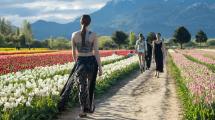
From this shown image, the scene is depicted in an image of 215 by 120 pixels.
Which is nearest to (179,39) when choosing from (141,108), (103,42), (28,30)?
(103,42)

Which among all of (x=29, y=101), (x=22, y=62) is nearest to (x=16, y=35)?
(x=22, y=62)

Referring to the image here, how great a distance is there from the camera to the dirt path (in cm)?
1222

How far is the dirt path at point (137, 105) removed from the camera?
12.2 meters

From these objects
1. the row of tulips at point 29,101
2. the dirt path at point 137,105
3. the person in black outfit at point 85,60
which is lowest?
the dirt path at point 137,105

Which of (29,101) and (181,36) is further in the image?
(181,36)

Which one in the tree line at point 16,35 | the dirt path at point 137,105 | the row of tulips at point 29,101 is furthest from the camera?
the tree line at point 16,35

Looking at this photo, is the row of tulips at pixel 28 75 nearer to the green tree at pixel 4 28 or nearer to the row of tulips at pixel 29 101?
the row of tulips at pixel 29 101

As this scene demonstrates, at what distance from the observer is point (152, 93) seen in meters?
17.6

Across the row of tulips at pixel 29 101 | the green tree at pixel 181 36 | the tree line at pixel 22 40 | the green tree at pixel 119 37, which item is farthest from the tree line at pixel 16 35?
the row of tulips at pixel 29 101

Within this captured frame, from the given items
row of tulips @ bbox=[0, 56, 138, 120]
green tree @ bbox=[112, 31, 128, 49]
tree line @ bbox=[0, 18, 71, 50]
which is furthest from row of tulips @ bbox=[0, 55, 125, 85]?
green tree @ bbox=[112, 31, 128, 49]

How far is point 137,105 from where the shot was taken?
14289mm

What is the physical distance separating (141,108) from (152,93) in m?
4.06

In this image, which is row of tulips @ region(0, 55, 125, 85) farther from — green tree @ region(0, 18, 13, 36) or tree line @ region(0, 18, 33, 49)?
green tree @ region(0, 18, 13, 36)

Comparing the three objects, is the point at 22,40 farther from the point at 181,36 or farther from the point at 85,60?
the point at 85,60
